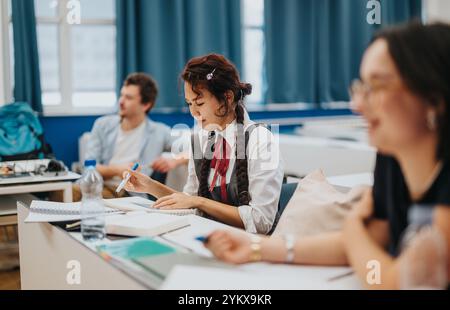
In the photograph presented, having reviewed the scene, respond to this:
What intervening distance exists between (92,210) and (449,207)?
1.16m

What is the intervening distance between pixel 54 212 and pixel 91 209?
123 millimetres

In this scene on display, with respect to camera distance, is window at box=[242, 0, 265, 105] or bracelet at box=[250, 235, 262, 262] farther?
window at box=[242, 0, 265, 105]

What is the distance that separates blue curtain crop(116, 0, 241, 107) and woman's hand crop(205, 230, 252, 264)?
13.1 feet

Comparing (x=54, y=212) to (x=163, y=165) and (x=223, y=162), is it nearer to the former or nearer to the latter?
(x=223, y=162)

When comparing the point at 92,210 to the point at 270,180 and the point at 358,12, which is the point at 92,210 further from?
the point at 358,12

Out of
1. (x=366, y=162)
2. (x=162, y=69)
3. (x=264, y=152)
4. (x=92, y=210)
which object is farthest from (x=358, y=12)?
(x=92, y=210)

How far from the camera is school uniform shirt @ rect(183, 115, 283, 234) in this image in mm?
1942

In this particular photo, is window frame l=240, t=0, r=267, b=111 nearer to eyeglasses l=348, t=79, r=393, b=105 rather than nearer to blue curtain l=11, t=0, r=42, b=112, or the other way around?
blue curtain l=11, t=0, r=42, b=112

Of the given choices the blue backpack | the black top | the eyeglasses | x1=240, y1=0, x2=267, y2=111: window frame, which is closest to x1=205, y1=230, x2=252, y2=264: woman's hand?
the black top

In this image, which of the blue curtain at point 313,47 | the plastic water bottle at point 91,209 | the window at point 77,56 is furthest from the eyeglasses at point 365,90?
the blue curtain at point 313,47

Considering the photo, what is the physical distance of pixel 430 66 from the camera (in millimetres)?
927

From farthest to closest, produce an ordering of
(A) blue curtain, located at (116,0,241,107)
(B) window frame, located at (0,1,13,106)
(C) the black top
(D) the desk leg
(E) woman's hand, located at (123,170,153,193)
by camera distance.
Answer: (A) blue curtain, located at (116,0,241,107) < (B) window frame, located at (0,1,13,106) < (D) the desk leg < (E) woman's hand, located at (123,170,153,193) < (C) the black top

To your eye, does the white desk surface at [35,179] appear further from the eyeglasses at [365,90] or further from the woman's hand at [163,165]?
the eyeglasses at [365,90]
